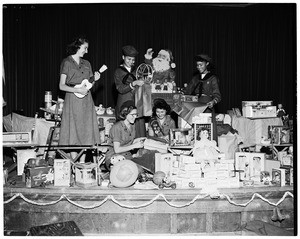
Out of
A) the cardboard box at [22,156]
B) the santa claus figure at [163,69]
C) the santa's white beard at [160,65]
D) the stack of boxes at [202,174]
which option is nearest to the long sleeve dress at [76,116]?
the cardboard box at [22,156]

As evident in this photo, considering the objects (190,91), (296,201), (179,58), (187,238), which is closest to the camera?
(296,201)

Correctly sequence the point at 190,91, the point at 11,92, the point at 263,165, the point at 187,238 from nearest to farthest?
1. the point at 187,238
2. the point at 263,165
3. the point at 190,91
4. the point at 11,92

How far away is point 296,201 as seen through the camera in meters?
3.87

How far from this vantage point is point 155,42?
8.27 m

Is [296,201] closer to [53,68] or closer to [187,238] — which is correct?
[187,238]

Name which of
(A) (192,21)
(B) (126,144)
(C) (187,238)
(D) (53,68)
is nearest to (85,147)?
(B) (126,144)

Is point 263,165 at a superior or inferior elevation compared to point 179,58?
inferior

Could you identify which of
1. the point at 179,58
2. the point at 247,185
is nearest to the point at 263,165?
the point at 247,185

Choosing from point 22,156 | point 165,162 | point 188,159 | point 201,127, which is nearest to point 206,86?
point 201,127

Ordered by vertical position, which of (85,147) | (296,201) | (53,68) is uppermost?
(53,68)

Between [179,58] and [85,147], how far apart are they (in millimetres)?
3984

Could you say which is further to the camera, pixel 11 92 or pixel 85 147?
pixel 11 92

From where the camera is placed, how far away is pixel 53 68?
312 inches

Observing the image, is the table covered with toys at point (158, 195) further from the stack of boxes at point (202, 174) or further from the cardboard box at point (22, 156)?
the cardboard box at point (22, 156)
